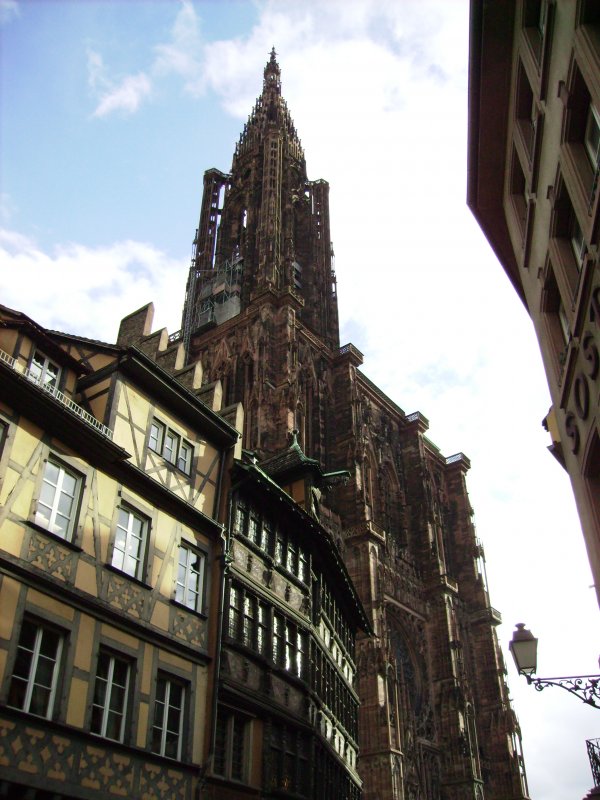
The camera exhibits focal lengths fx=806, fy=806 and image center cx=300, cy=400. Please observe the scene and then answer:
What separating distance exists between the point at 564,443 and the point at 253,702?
7.77 metres

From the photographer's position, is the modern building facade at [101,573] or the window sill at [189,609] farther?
the window sill at [189,609]

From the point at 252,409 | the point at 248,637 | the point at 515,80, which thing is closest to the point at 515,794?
the point at 252,409

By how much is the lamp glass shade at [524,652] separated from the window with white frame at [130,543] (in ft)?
20.2

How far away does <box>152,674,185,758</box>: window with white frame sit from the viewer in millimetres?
12663

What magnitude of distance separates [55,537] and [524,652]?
6.96 m

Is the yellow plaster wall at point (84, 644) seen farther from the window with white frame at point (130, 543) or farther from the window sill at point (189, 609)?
the window sill at point (189, 609)

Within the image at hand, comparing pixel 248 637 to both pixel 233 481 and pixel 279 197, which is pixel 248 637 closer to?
pixel 233 481

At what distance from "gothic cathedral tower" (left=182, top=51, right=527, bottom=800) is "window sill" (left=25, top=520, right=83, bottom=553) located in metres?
24.7

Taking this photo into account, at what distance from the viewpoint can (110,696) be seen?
476 inches

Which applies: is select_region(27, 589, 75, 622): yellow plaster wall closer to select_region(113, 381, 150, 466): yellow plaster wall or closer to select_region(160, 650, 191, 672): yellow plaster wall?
select_region(160, 650, 191, 672): yellow plaster wall

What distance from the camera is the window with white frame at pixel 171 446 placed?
15357 millimetres

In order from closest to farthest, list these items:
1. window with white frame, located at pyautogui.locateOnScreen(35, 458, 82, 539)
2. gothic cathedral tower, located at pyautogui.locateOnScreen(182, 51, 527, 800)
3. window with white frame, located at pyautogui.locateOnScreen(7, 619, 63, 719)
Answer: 1. window with white frame, located at pyautogui.locateOnScreen(7, 619, 63, 719)
2. window with white frame, located at pyautogui.locateOnScreen(35, 458, 82, 539)
3. gothic cathedral tower, located at pyautogui.locateOnScreen(182, 51, 527, 800)

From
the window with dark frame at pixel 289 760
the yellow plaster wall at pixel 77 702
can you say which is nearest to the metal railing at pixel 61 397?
the yellow plaster wall at pixel 77 702

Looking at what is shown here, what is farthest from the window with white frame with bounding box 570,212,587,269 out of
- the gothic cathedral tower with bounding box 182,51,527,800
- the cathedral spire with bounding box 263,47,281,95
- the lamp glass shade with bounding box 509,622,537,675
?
the cathedral spire with bounding box 263,47,281,95
